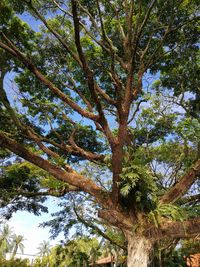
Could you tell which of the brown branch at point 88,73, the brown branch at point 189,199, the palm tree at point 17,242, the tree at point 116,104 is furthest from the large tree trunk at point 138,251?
the palm tree at point 17,242

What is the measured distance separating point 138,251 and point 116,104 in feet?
11.2

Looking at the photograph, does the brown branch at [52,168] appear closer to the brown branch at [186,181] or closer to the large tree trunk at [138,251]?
the large tree trunk at [138,251]

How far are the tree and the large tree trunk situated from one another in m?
0.02

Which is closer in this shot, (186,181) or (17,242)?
(186,181)

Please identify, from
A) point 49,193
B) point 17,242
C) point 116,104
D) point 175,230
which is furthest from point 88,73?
point 17,242

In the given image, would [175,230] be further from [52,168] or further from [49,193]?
[49,193]

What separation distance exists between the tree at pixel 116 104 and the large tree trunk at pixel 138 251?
0.9 inches

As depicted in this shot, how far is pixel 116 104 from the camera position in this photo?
792 centimetres

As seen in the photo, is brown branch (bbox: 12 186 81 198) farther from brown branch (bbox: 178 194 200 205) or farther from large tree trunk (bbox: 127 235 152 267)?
brown branch (bbox: 178 194 200 205)

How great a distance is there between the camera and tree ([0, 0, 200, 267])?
25.2ft

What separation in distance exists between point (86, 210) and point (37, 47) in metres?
6.10

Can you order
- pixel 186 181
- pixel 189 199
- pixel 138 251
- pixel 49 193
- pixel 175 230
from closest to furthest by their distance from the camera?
pixel 138 251 → pixel 175 230 → pixel 186 181 → pixel 189 199 → pixel 49 193

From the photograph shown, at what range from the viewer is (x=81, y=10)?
32.3 feet

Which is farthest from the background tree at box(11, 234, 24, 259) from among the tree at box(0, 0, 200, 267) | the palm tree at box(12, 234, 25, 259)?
the tree at box(0, 0, 200, 267)
